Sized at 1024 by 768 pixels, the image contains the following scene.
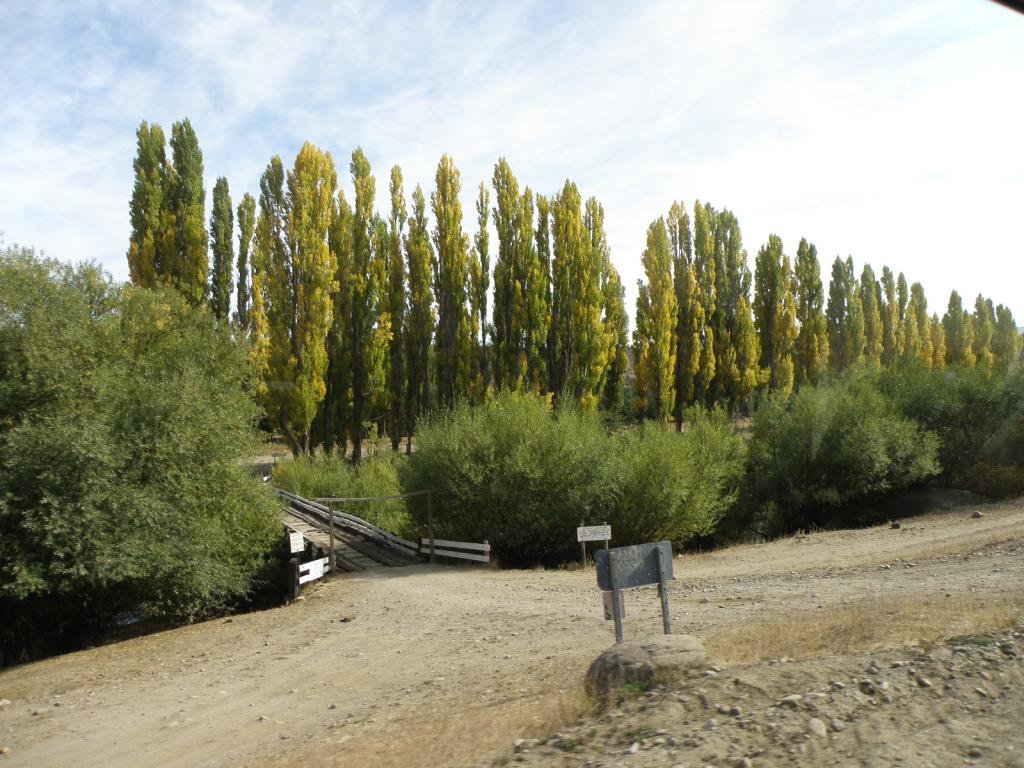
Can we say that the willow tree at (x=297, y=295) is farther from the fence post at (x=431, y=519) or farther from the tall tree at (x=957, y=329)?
the tall tree at (x=957, y=329)

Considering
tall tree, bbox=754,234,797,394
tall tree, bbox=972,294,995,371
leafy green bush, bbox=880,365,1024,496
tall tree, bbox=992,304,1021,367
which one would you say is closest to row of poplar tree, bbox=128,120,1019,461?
tall tree, bbox=754,234,797,394

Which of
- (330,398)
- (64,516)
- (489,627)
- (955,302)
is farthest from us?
(955,302)

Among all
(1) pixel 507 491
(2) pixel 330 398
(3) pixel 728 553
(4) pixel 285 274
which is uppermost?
(4) pixel 285 274

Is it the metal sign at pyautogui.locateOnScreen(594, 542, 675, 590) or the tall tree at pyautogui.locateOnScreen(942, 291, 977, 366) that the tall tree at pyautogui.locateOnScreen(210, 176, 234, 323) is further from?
the tall tree at pyautogui.locateOnScreen(942, 291, 977, 366)

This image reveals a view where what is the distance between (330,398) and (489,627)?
26.6 metres

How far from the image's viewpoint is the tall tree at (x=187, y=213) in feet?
111

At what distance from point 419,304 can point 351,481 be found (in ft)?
34.7

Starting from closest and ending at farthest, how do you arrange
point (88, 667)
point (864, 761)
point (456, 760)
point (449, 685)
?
point (864, 761)
point (456, 760)
point (449, 685)
point (88, 667)

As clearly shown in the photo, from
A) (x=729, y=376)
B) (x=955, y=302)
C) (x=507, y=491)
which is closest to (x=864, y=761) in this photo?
(x=507, y=491)

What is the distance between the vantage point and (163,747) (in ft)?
28.1

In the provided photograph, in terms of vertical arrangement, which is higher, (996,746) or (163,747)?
(996,746)

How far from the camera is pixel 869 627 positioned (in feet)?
26.3

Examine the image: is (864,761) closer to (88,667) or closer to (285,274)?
(88,667)

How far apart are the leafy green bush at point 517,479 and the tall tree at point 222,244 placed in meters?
22.8
